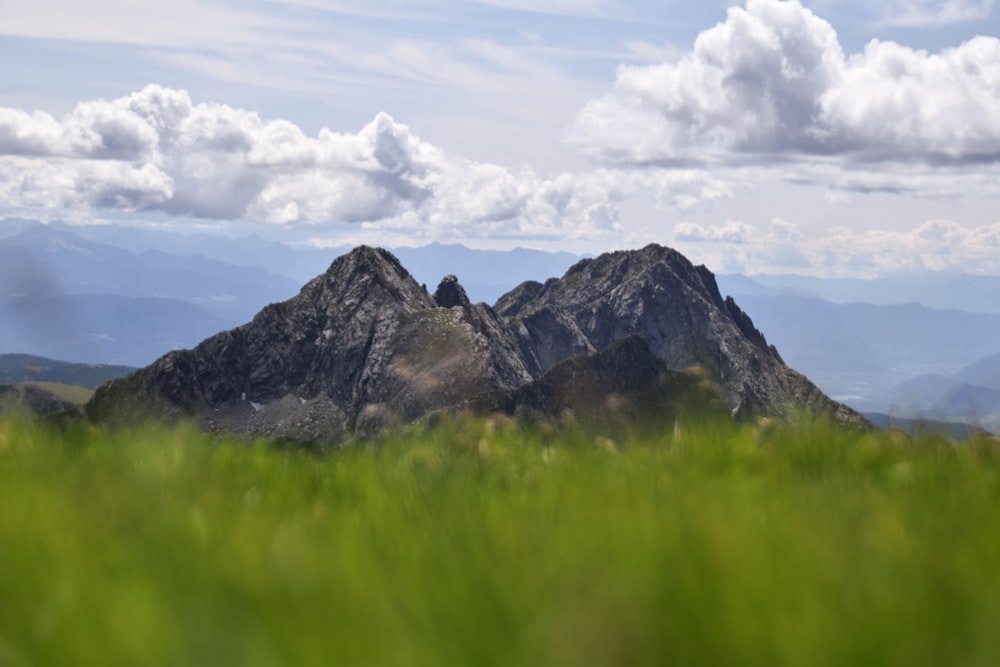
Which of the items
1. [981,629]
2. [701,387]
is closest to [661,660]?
[981,629]

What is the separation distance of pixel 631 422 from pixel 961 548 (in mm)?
6767

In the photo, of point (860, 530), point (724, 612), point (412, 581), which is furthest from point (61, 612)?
point (860, 530)

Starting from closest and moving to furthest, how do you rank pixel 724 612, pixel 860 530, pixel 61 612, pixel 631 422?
pixel 724 612
pixel 61 612
pixel 860 530
pixel 631 422

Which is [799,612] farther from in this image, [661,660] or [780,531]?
[780,531]

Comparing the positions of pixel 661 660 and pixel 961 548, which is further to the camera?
pixel 961 548

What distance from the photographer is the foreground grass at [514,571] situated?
311 centimetres

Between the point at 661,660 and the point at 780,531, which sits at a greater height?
the point at 780,531

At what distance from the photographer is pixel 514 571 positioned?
3826 mm

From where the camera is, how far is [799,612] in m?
3.26

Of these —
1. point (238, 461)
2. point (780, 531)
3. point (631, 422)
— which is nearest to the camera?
point (780, 531)

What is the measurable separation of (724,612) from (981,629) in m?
0.91

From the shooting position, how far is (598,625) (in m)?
3.10

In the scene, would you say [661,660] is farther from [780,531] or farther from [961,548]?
[961,548]

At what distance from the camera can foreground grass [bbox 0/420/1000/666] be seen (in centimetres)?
311
